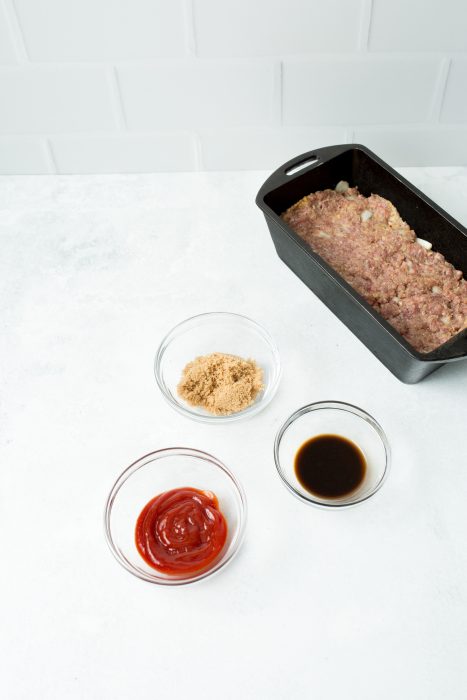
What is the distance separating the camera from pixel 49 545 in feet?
2.96

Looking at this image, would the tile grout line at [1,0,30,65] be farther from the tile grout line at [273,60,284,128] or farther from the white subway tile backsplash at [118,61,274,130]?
the tile grout line at [273,60,284,128]

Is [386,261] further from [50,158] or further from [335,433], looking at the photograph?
[50,158]

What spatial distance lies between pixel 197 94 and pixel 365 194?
0.35 m

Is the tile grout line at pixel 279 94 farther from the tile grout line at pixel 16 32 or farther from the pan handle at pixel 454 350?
the pan handle at pixel 454 350

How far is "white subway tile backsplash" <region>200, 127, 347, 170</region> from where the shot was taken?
49.8 inches

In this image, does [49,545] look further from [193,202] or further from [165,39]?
[165,39]

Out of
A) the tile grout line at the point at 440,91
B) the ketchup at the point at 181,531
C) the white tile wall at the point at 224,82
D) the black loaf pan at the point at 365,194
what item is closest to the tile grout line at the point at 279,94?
the white tile wall at the point at 224,82

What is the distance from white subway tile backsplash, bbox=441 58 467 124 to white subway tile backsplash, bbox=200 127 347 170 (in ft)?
0.61

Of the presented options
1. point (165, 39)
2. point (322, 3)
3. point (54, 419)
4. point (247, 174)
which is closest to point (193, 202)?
point (247, 174)

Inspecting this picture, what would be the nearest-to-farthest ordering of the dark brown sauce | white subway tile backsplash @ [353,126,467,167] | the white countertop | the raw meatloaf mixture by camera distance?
the white countertop, the dark brown sauce, the raw meatloaf mixture, white subway tile backsplash @ [353,126,467,167]

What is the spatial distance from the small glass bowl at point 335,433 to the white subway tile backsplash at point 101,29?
657 mm

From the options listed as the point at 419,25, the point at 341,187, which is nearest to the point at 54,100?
the point at 341,187

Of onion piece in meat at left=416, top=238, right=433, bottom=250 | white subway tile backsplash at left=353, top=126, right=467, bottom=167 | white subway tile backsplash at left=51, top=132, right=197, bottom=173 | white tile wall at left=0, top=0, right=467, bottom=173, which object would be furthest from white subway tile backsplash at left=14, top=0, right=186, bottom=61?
onion piece in meat at left=416, top=238, right=433, bottom=250

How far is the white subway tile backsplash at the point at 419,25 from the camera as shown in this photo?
1059 millimetres
